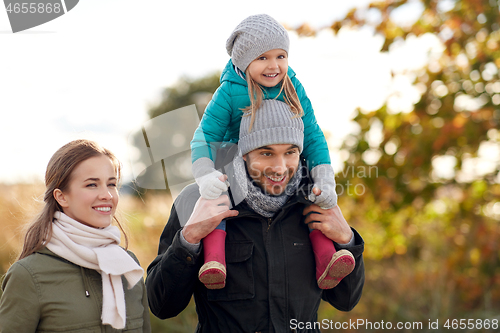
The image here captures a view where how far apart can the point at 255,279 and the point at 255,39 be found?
3.89 ft

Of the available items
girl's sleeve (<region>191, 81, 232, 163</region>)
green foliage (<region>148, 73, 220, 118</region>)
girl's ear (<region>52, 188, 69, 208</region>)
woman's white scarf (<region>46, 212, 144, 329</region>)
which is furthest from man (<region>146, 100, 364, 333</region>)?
green foliage (<region>148, 73, 220, 118</region>)

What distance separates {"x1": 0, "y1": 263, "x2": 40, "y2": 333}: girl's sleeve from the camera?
1620 millimetres

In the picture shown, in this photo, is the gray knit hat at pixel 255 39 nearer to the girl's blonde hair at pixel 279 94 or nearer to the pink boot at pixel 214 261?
the girl's blonde hair at pixel 279 94

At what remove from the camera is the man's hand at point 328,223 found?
2123mm

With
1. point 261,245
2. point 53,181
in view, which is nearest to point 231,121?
point 261,245

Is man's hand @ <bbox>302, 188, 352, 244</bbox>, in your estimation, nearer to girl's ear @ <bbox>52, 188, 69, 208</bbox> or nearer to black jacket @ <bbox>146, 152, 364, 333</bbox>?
black jacket @ <bbox>146, 152, 364, 333</bbox>

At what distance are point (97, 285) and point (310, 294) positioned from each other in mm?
978

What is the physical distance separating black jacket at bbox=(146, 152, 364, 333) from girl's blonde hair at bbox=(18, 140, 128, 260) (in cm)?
54

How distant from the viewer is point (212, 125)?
2.17m

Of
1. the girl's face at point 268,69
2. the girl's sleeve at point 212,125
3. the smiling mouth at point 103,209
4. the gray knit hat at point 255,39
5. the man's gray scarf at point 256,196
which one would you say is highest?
the gray knit hat at point 255,39

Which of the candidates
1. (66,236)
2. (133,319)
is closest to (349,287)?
(133,319)

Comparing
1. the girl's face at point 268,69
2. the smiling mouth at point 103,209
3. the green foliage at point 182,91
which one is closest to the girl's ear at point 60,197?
the smiling mouth at point 103,209

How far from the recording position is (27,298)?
165 centimetres

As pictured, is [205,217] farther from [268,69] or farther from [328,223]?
[268,69]
